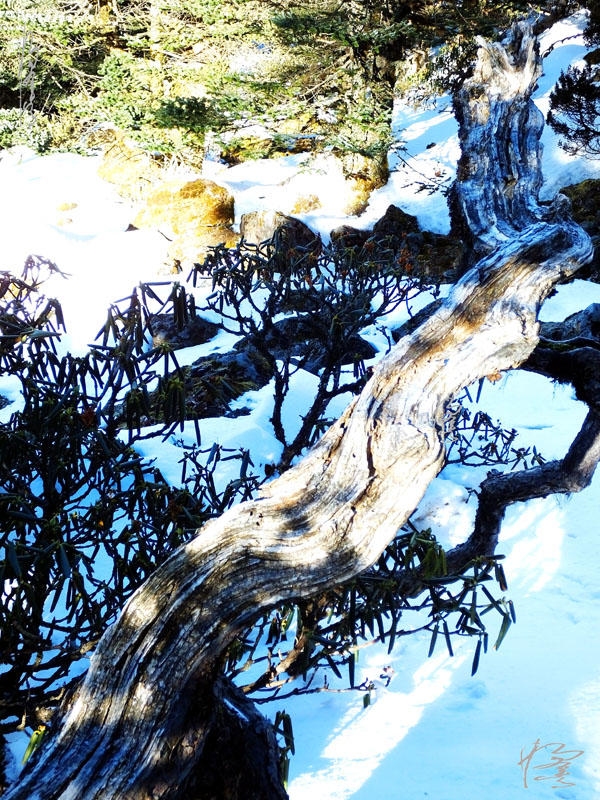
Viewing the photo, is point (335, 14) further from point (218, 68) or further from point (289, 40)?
point (218, 68)

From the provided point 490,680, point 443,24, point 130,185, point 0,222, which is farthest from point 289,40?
point 490,680

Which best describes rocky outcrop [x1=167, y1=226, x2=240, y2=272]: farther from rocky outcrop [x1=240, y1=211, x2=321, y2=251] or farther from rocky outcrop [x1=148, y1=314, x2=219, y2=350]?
rocky outcrop [x1=148, y1=314, x2=219, y2=350]

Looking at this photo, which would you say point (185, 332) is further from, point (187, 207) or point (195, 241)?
point (187, 207)

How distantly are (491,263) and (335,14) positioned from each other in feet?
33.1

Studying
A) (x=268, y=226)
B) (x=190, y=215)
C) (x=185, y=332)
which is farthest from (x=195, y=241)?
(x=185, y=332)

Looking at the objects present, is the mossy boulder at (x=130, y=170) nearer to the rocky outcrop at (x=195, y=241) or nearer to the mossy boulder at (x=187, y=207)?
the mossy boulder at (x=187, y=207)

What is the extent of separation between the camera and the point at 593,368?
2793mm
